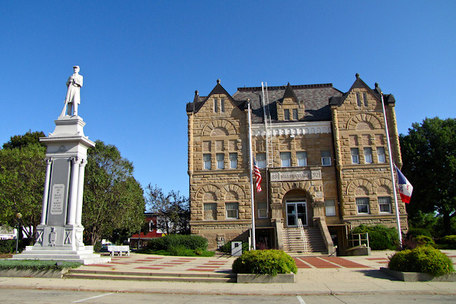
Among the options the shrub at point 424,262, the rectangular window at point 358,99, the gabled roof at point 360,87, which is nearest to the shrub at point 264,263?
the shrub at point 424,262

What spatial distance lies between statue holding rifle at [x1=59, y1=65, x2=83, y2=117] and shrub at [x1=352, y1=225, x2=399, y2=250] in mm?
23810

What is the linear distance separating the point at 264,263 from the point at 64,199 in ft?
37.5

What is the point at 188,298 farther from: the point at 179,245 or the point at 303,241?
the point at 303,241

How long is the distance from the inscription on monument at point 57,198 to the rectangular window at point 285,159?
20566mm

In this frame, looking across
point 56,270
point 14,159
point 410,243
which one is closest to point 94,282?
point 56,270

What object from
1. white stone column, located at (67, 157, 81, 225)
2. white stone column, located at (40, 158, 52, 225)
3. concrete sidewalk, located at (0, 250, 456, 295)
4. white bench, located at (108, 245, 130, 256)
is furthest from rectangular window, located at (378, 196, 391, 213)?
white stone column, located at (40, 158, 52, 225)

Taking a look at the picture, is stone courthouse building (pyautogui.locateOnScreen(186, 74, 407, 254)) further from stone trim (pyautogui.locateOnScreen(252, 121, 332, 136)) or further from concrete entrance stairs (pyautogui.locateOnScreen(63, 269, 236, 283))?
concrete entrance stairs (pyautogui.locateOnScreen(63, 269, 236, 283))

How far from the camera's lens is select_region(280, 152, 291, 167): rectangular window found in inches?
1324

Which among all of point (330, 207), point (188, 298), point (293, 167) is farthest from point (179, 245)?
point (188, 298)

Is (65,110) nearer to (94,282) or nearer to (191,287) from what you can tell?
(94,282)

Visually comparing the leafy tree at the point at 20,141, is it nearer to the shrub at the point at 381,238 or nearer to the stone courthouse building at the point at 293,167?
the stone courthouse building at the point at 293,167

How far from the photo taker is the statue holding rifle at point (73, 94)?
20.5 meters

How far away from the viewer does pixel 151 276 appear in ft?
47.2

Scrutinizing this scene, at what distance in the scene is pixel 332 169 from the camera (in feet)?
108
